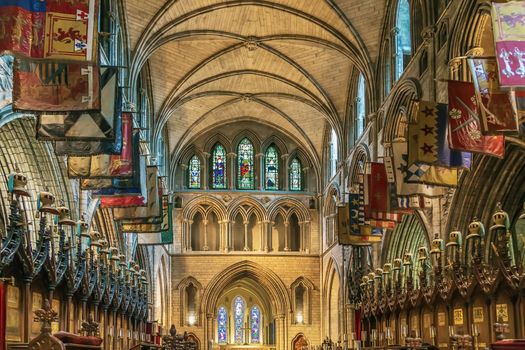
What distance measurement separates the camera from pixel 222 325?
47625 millimetres

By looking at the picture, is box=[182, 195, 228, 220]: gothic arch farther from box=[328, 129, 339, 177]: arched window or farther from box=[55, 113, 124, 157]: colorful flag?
box=[55, 113, 124, 157]: colorful flag

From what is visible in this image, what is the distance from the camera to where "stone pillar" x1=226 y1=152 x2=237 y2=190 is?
46250 millimetres

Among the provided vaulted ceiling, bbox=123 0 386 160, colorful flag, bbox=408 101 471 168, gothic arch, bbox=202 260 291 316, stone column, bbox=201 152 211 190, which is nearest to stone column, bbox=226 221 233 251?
gothic arch, bbox=202 260 291 316

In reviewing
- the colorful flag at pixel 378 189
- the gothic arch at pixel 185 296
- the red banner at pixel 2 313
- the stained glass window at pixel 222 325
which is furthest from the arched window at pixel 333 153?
the red banner at pixel 2 313

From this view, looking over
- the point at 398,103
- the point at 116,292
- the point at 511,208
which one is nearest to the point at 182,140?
the point at 398,103

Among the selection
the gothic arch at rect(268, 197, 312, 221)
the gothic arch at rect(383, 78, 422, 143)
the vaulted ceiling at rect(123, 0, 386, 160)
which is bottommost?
the gothic arch at rect(268, 197, 312, 221)

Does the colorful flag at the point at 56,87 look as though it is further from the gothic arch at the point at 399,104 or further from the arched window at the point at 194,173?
the arched window at the point at 194,173

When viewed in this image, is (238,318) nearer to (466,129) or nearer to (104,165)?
(104,165)

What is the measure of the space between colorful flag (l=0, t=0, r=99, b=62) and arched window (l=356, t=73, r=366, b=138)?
23883mm

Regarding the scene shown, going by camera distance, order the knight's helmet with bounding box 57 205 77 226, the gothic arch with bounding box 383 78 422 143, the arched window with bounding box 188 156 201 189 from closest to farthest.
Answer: the knight's helmet with bounding box 57 205 77 226, the gothic arch with bounding box 383 78 422 143, the arched window with bounding box 188 156 201 189

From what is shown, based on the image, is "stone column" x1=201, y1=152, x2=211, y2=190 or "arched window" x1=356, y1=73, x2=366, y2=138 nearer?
"arched window" x1=356, y1=73, x2=366, y2=138

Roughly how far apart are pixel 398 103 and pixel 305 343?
2041cm

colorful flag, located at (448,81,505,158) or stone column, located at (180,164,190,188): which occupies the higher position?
stone column, located at (180,164,190,188)

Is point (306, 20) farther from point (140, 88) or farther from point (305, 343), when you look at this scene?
point (305, 343)
